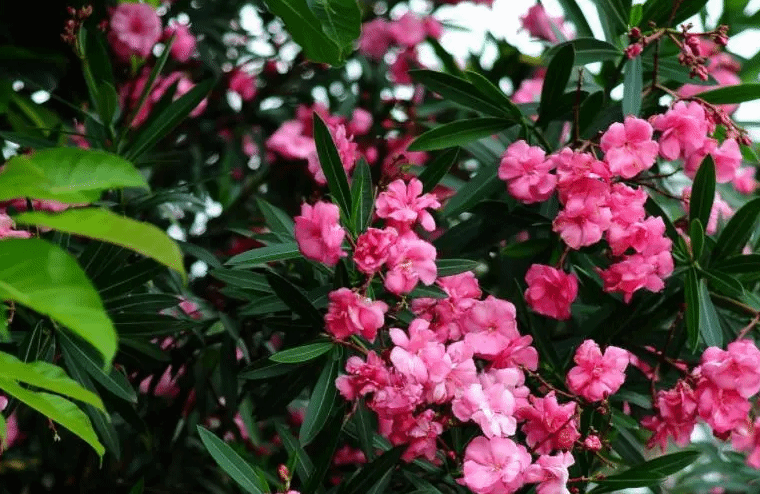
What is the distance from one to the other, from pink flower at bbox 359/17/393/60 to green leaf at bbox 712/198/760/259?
126 cm

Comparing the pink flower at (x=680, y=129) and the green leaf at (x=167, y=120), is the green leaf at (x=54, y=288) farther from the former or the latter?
the pink flower at (x=680, y=129)

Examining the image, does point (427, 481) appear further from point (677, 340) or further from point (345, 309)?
point (677, 340)

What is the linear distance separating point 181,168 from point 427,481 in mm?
1181

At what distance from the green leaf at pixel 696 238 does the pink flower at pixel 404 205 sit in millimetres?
368

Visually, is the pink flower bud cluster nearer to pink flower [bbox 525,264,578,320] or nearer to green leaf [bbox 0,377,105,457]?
pink flower [bbox 525,264,578,320]

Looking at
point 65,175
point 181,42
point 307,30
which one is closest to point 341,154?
point 307,30

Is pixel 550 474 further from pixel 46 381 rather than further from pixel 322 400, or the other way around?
pixel 46 381

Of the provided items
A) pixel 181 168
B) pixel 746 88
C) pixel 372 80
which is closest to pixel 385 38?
pixel 372 80

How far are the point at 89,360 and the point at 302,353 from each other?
31cm

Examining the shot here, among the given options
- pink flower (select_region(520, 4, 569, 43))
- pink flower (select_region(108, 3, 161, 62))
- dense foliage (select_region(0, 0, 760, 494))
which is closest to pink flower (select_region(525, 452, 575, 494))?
dense foliage (select_region(0, 0, 760, 494))

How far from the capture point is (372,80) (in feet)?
8.07

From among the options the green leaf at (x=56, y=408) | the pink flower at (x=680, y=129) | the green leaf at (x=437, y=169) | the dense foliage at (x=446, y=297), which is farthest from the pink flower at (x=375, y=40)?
the green leaf at (x=56, y=408)

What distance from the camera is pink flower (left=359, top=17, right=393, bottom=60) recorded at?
8.30 ft

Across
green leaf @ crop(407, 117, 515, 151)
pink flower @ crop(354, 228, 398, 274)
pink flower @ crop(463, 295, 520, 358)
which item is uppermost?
green leaf @ crop(407, 117, 515, 151)
